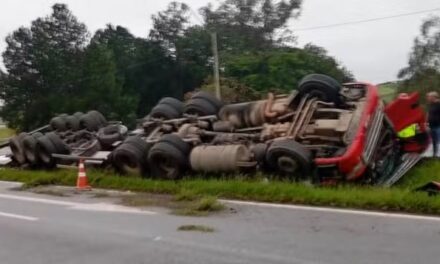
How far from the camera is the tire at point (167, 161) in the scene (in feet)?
36.8

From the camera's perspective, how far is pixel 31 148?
14.6 m

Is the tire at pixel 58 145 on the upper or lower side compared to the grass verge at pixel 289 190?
upper

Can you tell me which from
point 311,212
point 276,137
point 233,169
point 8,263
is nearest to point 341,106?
point 276,137

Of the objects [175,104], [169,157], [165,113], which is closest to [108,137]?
[165,113]

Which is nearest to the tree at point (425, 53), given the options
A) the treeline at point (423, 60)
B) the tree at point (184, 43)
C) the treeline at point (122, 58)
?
the treeline at point (423, 60)

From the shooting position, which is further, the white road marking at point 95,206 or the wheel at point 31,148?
the wheel at point 31,148

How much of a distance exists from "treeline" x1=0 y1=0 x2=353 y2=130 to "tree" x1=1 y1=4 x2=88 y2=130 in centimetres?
10

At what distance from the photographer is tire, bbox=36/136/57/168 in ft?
46.5

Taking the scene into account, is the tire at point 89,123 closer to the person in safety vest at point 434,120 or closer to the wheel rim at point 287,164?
the wheel rim at point 287,164

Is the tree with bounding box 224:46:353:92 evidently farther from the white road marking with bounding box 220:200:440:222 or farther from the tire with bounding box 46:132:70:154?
the white road marking with bounding box 220:200:440:222

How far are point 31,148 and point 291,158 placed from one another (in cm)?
722

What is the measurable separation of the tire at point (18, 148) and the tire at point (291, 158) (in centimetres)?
726

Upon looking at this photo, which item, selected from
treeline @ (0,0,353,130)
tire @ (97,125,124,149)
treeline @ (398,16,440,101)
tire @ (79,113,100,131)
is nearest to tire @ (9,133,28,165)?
tire @ (79,113,100,131)

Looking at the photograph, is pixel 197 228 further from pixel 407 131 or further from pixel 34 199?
pixel 407 131
